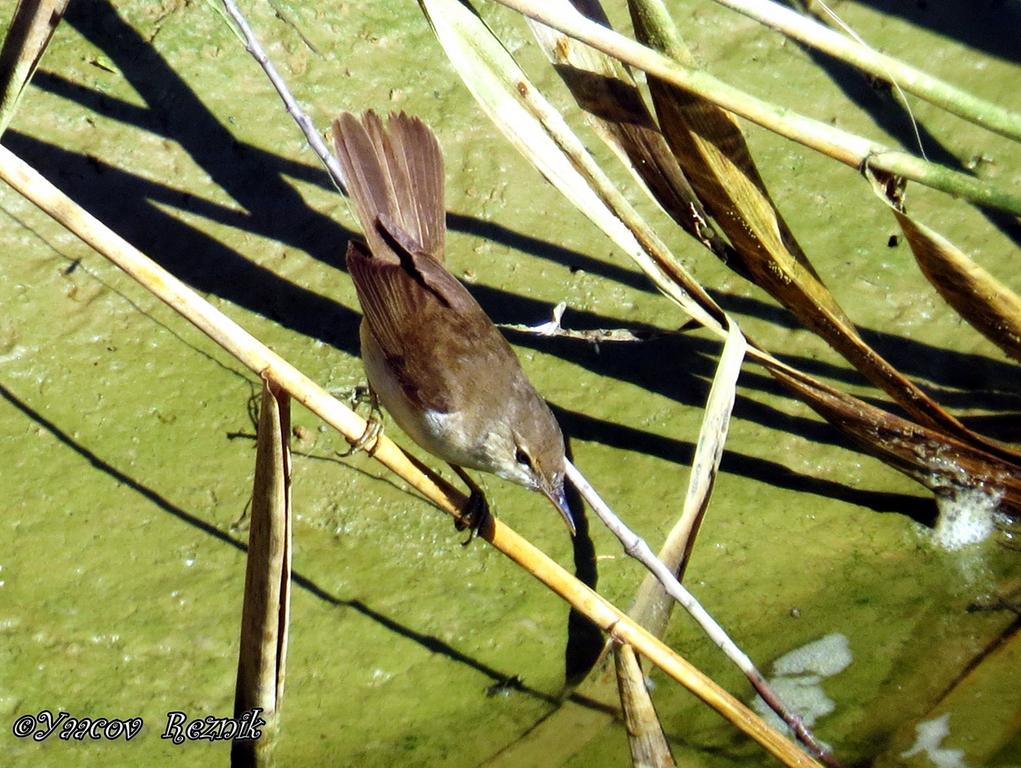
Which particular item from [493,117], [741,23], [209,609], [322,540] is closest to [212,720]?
[209,609]

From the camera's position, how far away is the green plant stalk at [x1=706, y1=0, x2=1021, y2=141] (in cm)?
293

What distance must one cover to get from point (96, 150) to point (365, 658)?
2050 mm

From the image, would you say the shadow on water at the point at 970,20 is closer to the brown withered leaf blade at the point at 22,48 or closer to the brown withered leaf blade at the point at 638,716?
the brown withered leaf blade at the point at 638,716

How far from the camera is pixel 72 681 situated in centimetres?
332

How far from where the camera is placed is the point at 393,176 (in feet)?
12.2

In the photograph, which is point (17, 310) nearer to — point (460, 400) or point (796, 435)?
point (460, 400)

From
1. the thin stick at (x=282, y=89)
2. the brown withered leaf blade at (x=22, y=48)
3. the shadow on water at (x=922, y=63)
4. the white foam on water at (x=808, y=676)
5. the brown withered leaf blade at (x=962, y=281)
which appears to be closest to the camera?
the brown withered leaf blade at (x=22, y=48)

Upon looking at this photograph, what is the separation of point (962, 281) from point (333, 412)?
1990 mm

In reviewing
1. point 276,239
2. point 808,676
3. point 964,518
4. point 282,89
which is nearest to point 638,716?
point 808,676

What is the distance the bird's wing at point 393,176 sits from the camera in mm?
3680

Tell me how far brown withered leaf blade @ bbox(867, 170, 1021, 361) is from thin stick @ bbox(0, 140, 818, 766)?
4.33ft

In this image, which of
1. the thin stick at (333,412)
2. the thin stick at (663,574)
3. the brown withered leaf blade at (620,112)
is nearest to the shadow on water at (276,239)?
the brown withered leaf blade at (620,112)

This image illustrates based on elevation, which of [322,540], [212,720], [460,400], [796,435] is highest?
[460,400]

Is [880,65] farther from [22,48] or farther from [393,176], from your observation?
[22,48]
